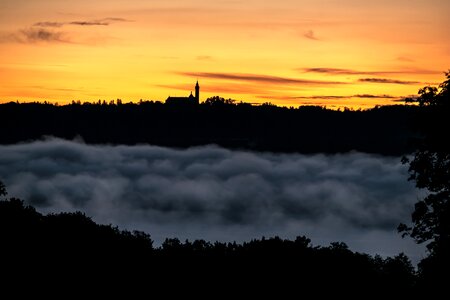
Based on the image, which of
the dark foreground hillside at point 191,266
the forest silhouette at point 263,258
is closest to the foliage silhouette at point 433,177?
the forest silhouette at point 263,258

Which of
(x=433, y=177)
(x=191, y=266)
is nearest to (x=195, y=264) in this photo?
(x=191, y=266)

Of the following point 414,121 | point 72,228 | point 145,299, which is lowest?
point 145,299

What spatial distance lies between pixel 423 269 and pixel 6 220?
Result: 3111 cm

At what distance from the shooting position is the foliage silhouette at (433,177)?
3831cm

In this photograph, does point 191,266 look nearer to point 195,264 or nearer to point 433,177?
point 195,264

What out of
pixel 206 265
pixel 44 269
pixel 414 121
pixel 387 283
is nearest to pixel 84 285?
pixel 44 269

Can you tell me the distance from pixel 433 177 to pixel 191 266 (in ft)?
56.6

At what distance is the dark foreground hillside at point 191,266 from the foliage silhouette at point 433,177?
738 centimetres

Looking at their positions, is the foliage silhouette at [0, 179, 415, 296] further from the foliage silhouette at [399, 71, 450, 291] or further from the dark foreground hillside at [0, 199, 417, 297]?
the foliage silhouette at [399, 71, 450, 291]

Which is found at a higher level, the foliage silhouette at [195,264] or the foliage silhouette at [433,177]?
the foliage silhouette at [433,177]

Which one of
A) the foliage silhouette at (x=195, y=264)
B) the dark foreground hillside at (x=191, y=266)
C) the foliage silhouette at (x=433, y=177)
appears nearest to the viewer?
the foliage silhouette at (x=433, y=177)

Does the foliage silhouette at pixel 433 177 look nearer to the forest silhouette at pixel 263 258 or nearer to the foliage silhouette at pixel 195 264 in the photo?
the forest silhouette at pixel 263 258

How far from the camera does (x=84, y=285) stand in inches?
1804

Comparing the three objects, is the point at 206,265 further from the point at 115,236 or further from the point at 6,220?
the point at 6,220
